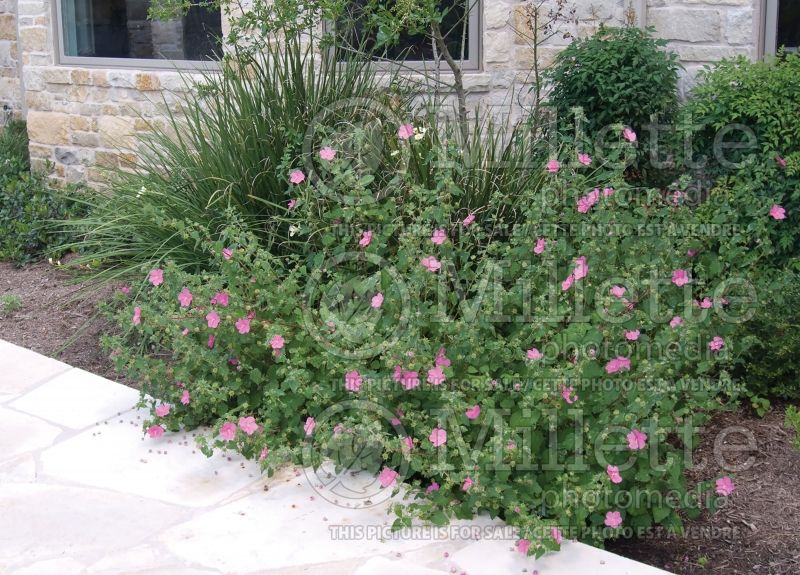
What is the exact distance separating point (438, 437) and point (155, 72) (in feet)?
14.3

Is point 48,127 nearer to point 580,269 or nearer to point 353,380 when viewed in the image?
point 353,380

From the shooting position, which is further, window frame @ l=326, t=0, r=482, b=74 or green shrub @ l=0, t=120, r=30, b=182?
green shrub @ l=0, t=120, r=30, b=182

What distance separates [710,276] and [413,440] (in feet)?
4.79

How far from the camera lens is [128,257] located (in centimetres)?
505

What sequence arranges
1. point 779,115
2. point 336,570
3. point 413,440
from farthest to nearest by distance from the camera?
1. point 779,115
2. point 413,440
3. point 336,570

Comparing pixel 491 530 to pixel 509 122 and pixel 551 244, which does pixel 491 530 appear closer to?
pixel 551 244

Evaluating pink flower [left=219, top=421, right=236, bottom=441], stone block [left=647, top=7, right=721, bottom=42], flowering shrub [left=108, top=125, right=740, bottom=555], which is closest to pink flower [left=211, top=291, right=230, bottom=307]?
flowering shrub [left=108, top=125, right=740, bottom=555]

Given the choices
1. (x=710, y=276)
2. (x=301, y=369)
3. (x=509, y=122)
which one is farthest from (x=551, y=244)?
(x=509, y=122)

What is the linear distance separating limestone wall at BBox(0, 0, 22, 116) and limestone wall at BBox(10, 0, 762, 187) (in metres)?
0.03

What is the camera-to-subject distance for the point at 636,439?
2.71 metres

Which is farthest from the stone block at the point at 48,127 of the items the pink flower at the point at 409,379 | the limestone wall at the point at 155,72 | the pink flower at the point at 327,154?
the pink flower at the point at 409,379

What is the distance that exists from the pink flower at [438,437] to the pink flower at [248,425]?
66 cm

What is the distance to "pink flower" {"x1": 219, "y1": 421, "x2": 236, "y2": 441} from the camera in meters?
3.23

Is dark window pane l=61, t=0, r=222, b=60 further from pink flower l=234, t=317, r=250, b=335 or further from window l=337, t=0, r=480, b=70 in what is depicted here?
pink flower l=234, t=317, r=250, b=335
